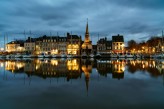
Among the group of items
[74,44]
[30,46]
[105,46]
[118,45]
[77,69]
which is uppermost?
[74,44]

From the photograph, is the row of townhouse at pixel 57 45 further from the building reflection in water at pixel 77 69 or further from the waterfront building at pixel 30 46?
the building reflection in water at pixel 77 69

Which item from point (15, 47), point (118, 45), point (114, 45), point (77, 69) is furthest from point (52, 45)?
point (77, 69)

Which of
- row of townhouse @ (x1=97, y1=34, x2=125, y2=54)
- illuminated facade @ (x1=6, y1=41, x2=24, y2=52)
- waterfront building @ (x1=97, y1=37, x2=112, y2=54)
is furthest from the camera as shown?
illuminated facade @ (x1=6, y1=41, x2=24, y2=52)

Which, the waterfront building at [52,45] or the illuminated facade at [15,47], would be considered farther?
the illuminated facade at [15,47]

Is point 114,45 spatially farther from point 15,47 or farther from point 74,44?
point 15,47

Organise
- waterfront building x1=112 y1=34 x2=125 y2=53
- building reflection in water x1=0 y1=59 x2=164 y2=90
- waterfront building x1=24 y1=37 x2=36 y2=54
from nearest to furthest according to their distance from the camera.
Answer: building reflection in water x1=0 y1=59 x2=164 y2=90, waterfront building x1=112 y1=34 x2=125 y2=53, waterfront building x1=24 y1=37 x2=36 y2=54

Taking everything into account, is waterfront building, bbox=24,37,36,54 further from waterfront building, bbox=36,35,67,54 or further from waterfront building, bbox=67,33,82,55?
waterfront building, bbox=67,33,82,55

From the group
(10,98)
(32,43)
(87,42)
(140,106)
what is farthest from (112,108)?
(32,43)

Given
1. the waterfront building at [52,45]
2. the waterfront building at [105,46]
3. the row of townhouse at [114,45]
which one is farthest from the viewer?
the waterfront building at [105,46]

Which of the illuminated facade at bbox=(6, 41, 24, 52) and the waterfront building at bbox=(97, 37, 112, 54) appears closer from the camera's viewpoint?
the waterfront building at bbox=(97, 37, 112, 54)

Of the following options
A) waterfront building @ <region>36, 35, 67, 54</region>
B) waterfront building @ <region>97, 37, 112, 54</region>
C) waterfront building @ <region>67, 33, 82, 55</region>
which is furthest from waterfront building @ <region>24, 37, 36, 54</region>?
waterfront building @ <region>97, 37, 112, 54</region>

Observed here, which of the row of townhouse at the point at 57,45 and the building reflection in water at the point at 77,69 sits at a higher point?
the row of townhouse at the point at 57,45

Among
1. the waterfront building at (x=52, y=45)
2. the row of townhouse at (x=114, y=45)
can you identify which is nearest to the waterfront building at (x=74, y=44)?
the waterfront building at (x=52, y=45)

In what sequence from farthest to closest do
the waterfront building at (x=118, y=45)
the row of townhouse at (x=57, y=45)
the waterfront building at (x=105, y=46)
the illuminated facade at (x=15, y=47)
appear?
the illuminated facade at (x=15, y=47) → the waterfront building at (x=105, y=46) → the waterfront building at (x=118, y=45) → the row of townhouse at (x=57, y=45)
